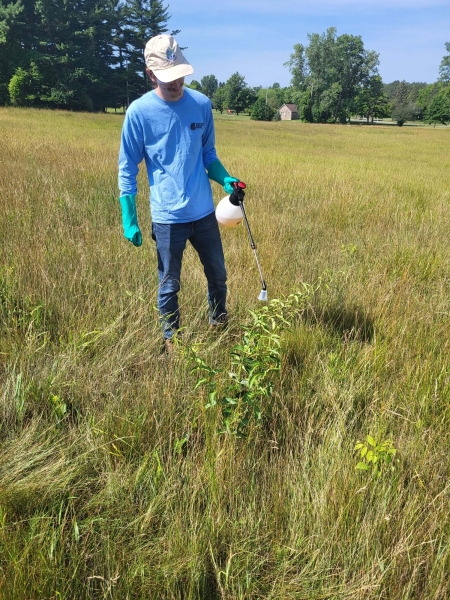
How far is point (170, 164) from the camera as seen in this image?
2.47 metres

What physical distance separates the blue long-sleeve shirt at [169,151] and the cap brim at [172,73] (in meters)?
0.19

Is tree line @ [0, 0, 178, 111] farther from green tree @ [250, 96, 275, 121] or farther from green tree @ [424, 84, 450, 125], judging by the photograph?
green tree @ [424, 84, 450, 125]

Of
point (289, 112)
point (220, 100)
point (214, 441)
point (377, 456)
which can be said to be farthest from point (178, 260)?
point (220, 100)

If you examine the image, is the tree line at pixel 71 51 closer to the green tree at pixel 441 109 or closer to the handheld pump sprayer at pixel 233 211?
the handheld pump sprayer at pixel 233 211

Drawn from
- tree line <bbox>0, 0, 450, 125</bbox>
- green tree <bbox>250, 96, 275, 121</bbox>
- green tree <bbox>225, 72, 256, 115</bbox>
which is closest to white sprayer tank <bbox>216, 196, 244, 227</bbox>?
tree line <bbox>0, 0, 450, 125</bbox>

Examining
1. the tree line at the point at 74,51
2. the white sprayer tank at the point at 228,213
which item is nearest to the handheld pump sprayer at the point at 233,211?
the white sprayer tank at the point at 228,213

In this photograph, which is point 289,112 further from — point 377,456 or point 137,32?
point 377,456

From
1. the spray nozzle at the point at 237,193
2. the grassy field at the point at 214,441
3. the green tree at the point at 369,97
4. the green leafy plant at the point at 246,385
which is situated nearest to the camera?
the grassy field at the point at 214,441

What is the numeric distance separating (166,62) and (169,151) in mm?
470

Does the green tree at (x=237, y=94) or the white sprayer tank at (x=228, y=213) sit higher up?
the green tree at (x=237, y=94)

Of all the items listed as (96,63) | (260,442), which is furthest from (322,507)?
(96,63)

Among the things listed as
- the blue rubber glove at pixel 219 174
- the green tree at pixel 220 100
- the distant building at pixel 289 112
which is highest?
the green tree at pixel 220 100

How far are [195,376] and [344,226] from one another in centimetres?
402

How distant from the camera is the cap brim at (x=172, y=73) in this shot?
7.13 feet
